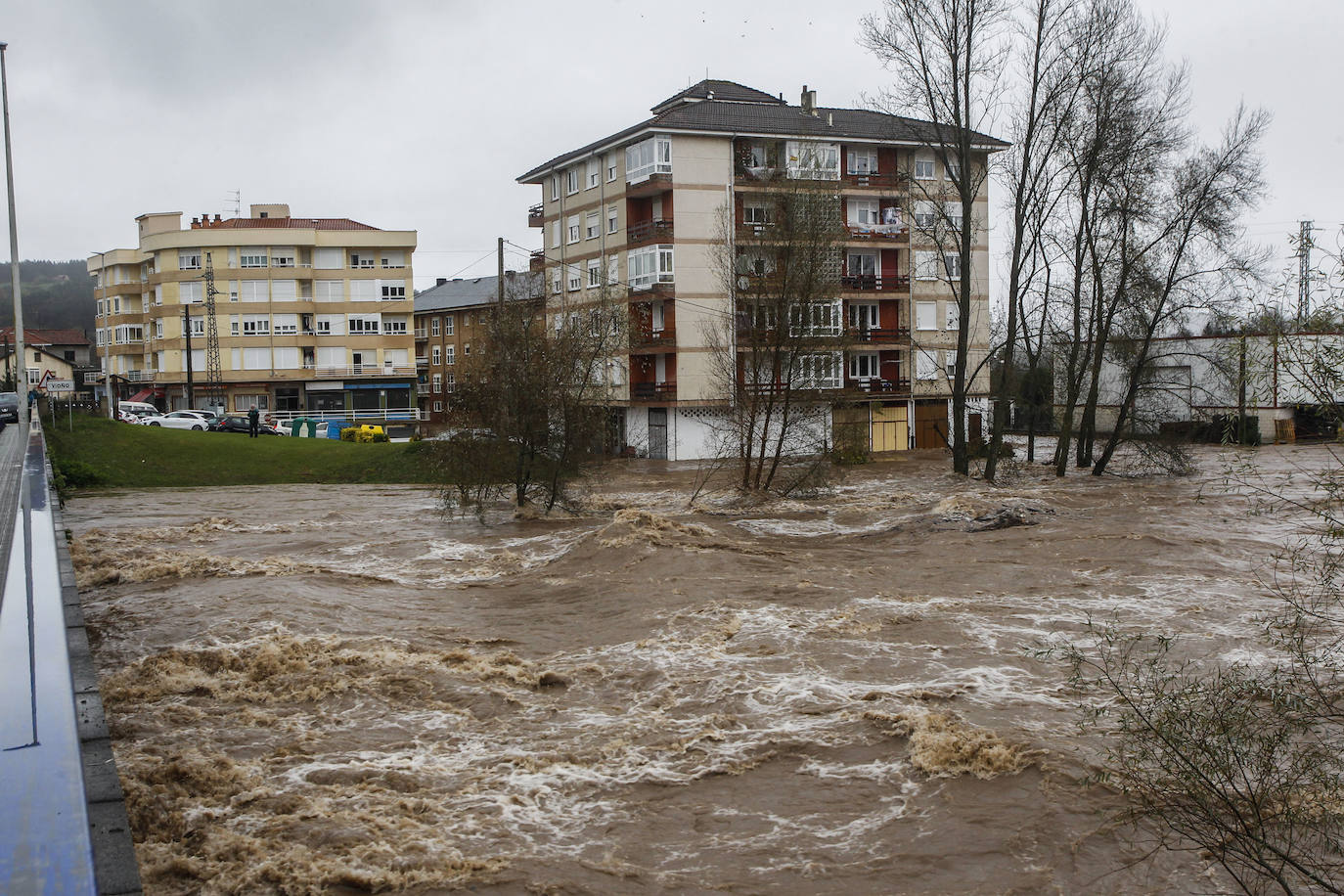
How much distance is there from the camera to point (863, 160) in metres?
56.3

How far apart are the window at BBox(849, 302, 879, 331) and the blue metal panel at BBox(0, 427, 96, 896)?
49.3m

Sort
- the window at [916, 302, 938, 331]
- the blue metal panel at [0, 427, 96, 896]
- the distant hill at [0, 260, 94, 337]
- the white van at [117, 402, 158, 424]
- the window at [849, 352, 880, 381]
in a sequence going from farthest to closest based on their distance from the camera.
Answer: the distant hill at [0, 260, 94, 337]
the white van at [117, 402, 158, 424]
the window at [916, 302, 938, 331]
the window at [849, 352, 880, 381]
the blue metal panel at [0, 427, 96, 896]

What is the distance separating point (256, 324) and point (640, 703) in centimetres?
7091

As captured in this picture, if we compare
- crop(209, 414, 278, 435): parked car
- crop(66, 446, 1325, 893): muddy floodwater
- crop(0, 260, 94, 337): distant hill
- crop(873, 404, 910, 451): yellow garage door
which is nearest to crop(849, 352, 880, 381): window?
crop(873, 404, 910, 451): yellow garage door

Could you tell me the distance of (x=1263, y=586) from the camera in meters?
18.3

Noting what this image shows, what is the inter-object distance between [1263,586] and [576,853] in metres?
14.1

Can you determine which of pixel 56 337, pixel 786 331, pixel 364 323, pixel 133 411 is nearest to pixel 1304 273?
pixel 786 331

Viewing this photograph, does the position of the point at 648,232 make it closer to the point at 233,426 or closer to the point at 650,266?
the point at 650,266

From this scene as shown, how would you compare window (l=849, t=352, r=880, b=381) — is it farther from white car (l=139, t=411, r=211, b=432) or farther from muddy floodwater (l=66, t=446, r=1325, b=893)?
white car (l=139, t=411, r=211, b=432)

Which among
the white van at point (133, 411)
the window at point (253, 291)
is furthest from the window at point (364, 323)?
the white van at point (133, 411)

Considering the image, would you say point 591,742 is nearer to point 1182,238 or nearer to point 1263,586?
point 1263,586

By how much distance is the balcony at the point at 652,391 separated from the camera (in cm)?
5312

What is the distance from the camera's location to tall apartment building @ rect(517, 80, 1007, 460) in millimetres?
52344

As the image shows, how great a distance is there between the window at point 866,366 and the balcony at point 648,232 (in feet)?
38.6
